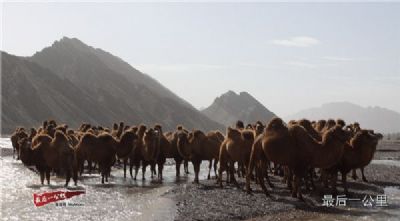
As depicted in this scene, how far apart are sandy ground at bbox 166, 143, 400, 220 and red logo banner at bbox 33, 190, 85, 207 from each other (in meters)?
3.29

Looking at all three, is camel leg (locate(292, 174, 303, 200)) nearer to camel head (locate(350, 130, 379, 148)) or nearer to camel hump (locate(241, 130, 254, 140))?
camel hump (locate(241, 130, 254, 140))

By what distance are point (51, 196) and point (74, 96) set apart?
335ft

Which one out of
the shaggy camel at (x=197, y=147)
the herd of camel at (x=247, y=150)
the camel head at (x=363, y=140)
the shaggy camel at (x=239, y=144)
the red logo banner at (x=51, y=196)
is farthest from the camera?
the shaggy camel at (x=197, y=147)

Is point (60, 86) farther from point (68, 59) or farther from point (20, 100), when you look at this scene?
point (68, 59)

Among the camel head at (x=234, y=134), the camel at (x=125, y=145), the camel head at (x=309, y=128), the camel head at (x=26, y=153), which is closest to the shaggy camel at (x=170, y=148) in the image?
the camel at (x=125, y=145)

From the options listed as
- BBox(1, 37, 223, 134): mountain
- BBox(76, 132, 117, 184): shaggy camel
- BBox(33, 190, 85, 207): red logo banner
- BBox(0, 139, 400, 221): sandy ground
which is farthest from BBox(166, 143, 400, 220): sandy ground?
BBox(1, 37, 223, 134): mountain

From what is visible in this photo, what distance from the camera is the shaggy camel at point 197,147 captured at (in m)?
21.2

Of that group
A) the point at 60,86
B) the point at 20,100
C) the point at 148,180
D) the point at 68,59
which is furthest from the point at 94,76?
the point at 148,180

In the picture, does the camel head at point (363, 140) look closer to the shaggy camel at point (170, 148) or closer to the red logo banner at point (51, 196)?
the shaggy camel at point (170, 148)

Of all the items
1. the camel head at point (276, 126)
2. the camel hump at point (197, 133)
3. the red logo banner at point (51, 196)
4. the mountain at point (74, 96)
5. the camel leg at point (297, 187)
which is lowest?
the red logo banner at point (51, 196)

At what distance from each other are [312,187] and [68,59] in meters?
140

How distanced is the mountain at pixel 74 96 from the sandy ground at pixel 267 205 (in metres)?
69.6

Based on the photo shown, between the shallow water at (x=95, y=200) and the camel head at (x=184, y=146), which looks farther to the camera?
the camel head at (x=184, y=146)

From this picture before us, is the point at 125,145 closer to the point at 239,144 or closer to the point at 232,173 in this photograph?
the point at 232,173
